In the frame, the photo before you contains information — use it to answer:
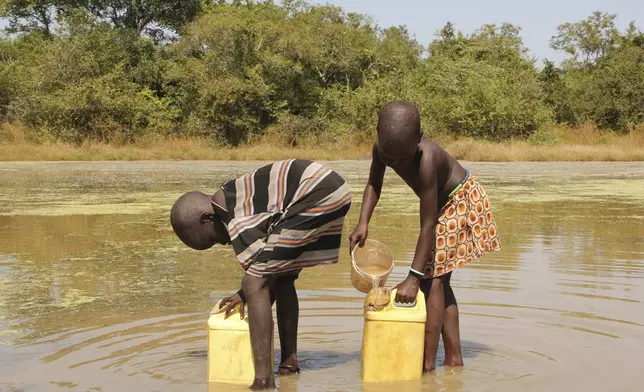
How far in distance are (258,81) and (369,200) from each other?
27.7 metres

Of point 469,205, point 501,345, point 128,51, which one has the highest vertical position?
point 128,51

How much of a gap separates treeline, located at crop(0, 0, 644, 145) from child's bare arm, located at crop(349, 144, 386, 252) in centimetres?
2735

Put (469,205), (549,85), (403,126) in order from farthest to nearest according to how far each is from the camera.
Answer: (549,85)
(469,205)
(403,126)

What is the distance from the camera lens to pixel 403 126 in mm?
3850

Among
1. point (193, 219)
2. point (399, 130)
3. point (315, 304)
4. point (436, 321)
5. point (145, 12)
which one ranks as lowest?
point (315, 304)

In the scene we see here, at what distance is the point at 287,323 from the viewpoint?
13.8 ft

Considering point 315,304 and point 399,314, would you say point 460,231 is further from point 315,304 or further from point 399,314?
point 315,304

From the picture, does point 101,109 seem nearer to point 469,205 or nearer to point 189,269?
point 189,269

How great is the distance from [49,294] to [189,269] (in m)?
1.26

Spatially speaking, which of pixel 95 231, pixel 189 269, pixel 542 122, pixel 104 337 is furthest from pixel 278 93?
pixel 104 337

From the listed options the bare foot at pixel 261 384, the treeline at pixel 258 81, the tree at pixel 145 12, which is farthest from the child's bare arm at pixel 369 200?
the tree at pixel 145 12

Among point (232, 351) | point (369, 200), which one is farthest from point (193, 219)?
point (369, 200)

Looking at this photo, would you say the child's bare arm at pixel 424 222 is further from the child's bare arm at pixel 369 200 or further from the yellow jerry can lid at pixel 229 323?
the yellow jerry can lid at pixel 229 323

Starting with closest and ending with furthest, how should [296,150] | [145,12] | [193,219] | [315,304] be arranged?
[193,219] < [315,304] < [296,150] < [145,12]
